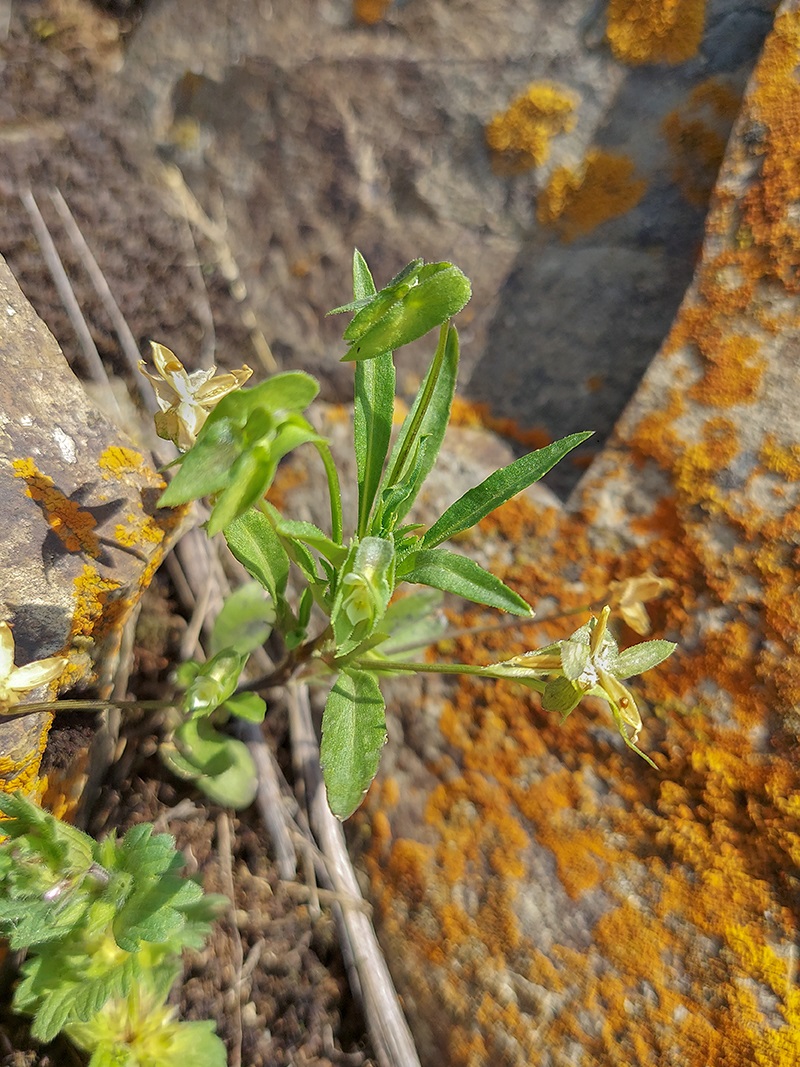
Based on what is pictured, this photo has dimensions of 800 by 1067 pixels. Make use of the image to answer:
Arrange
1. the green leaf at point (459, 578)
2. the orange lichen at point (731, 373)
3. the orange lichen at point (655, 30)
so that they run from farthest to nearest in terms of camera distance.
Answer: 1. the orange lichen at point (655, 30)
2. the orange lichen at point (731, 373)
3. the green leaf at point (459, 578)

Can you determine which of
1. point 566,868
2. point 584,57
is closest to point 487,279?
point 584,57

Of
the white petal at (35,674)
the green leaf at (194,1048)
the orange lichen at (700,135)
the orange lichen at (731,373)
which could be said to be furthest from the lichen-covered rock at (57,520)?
the orange lichen at (700,135)

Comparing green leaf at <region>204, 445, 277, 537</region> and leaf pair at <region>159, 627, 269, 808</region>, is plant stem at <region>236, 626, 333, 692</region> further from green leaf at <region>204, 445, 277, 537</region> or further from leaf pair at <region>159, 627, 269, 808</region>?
green leaf at <region>204, 445, 277, 537</region>

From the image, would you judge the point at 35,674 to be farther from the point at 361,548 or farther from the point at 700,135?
the point at 700,135

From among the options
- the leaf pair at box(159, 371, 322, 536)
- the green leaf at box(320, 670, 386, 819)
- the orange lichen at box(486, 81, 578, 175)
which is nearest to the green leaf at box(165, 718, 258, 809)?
the green leaf at box(320, 670, 386, 819)

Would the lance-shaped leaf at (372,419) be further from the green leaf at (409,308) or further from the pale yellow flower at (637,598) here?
the pale yellow flower at (637,598)

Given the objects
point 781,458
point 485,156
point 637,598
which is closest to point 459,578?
point 637,598

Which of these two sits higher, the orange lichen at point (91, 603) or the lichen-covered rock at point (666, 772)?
the orange lichen at point (91, 603)
